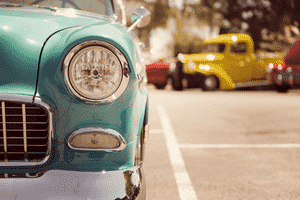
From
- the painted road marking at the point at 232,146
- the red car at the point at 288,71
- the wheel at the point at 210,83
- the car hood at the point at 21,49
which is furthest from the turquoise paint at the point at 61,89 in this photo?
the wheel at the point at 210,83

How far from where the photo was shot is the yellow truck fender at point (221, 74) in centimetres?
1352

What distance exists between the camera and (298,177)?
360cm

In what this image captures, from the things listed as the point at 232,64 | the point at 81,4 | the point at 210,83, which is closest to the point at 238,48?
the point at 232,64

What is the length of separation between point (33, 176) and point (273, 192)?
205 cm

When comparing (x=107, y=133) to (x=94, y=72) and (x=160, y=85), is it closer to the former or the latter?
(x=94, y=72)

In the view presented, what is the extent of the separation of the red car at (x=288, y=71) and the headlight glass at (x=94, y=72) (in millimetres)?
11825

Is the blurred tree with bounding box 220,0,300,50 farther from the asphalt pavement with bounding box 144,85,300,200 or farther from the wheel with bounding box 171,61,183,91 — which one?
the asphalt pavement with bounding box 144,85,300,200

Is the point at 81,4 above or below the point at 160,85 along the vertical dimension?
above

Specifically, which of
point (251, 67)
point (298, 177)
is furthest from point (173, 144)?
point (251, 67)

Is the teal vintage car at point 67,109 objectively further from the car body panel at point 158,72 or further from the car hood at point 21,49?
the car body panel at point 158,72

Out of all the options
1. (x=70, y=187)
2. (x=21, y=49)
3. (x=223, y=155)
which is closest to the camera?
(x=70, y=187)

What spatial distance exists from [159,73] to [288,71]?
4849 mm

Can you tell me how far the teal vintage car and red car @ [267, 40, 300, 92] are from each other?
11.8 m

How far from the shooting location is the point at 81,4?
293 centimetres
